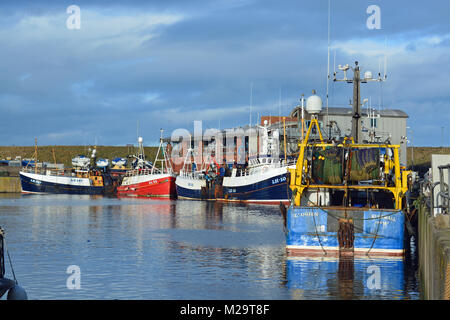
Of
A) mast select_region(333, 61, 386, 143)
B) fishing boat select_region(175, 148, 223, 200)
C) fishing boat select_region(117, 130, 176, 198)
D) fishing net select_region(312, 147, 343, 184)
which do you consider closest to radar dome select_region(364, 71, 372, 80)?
mast select_region(333, 61, 386, 143)

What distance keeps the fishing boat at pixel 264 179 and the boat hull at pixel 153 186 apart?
612 inches

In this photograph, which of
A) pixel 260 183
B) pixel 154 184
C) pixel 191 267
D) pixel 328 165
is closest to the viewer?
pixel 191 267

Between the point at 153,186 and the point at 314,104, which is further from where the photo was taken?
the point at 153,186

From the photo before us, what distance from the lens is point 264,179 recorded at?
72250 millimetres

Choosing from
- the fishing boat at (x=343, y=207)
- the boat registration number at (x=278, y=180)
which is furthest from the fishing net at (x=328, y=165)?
the boat registration number at (x=278, y=180)

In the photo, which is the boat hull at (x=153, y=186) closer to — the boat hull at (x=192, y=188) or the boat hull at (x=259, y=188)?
the boat hull at (x=192, y=188)

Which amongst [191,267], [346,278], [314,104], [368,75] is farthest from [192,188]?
[346,278]

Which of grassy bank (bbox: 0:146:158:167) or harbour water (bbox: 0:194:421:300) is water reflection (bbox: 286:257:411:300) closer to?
harbour water (bbox: 0:194:421:300)

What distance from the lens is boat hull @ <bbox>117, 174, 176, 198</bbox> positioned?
96562 mm

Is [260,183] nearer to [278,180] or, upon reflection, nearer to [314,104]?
[278,180]

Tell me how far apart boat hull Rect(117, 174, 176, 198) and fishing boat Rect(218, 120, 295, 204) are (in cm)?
1554

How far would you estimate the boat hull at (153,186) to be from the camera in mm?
96562

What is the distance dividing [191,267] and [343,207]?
6.50m

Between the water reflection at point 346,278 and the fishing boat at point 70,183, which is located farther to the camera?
the fishing boat at point 70,183
